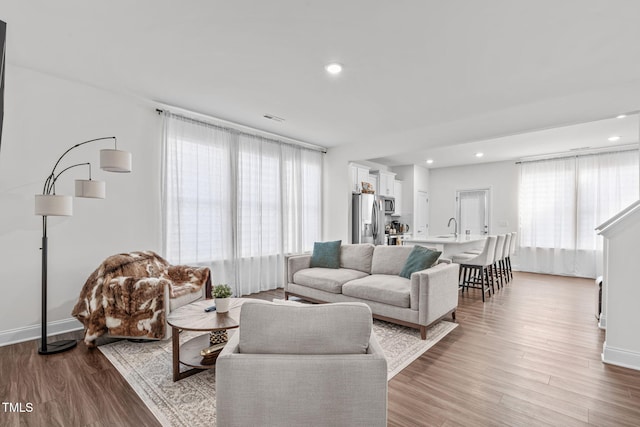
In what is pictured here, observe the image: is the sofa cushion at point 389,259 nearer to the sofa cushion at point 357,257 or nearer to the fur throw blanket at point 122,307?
the sofa cushion at point 357,257

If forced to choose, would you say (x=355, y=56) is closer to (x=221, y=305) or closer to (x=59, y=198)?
(x=221, y=305)

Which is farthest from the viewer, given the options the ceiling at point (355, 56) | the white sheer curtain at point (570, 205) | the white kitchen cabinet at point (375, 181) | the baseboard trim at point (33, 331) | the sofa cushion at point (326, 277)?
the white kitchen cabinet at point (375, 181)

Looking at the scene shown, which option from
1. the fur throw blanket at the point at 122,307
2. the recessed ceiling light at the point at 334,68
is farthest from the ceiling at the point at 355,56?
the fur throw blanket at the point at 122,307

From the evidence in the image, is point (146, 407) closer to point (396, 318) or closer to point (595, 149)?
point (396, 318)

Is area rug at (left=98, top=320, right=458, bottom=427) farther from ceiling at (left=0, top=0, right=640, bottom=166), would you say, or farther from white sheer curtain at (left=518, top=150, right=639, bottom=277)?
white sheer curtain at (left=518, top=150, right=639, bottom=277)

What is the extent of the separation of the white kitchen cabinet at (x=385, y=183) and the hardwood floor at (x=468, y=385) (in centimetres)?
420

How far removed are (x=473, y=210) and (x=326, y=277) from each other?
18.8 ft

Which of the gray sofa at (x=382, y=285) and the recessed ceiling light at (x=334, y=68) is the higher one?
the recessed ceiling light at (x=334, y=68)

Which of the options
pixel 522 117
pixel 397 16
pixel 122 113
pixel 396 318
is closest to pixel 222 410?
pixel 396 318

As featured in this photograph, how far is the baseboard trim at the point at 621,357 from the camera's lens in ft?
8.71

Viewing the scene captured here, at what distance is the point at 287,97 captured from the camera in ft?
12.7

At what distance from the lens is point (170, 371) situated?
8.45 ft

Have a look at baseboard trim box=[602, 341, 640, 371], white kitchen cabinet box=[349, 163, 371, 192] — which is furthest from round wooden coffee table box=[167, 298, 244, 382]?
white kitchen cabinet box=[349, 163, 371, 192]

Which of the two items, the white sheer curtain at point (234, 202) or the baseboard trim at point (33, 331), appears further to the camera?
the white sheer curtain at point (234, 202)
